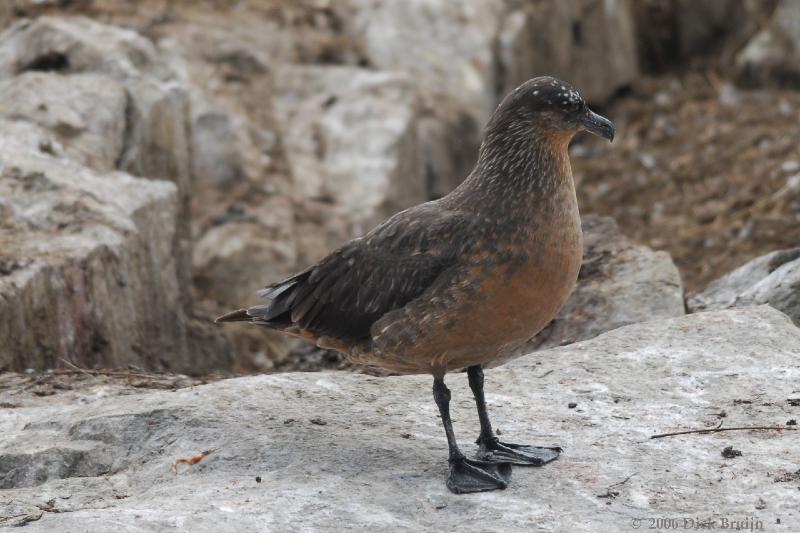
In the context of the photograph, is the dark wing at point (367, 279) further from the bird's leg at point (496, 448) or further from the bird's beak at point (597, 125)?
the bird's beak at point (597, 125)

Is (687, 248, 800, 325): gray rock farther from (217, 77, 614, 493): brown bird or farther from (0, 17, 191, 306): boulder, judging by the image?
(0, 17, 191, 306): boulder

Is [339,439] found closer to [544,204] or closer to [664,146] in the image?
[544,204]

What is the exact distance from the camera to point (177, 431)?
5.15 metres

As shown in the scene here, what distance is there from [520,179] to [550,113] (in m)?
0.34

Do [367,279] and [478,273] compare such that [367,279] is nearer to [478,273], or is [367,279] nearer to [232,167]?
[478,273]

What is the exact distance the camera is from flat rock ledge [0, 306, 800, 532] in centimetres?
439

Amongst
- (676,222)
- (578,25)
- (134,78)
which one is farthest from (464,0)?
(134,78)

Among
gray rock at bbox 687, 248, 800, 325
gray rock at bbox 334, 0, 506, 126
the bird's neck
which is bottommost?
gray rock at bbox 687, 248, 800, 325

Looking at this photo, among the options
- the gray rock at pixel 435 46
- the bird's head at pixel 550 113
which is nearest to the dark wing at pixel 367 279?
the bird's head at pixel 550 113

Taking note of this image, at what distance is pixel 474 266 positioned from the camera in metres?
4.80

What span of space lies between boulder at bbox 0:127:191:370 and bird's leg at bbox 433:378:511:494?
8.11 feet

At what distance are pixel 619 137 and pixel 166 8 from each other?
521 cm

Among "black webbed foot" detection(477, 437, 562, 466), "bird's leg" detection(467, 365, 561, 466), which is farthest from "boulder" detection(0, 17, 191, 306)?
"black webbed foot" detection(477, 437, 562, 466)

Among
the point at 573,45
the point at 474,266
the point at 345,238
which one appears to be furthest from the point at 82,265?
the point at 573,45
